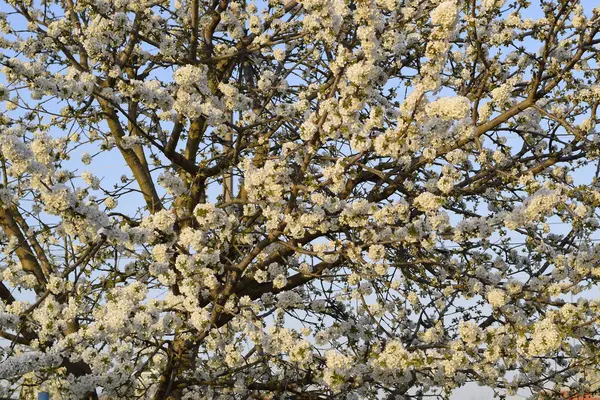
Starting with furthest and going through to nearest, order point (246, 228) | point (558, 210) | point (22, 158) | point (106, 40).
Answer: point (106, 40)
point (246, 228)
point (558, 210)
point (22, 158)

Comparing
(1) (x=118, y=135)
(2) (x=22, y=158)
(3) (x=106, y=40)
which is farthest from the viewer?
(1) (x=118, y=135)

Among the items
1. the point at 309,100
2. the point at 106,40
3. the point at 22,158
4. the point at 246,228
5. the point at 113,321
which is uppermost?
the point at 106,40

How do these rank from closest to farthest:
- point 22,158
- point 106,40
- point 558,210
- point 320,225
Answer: point 22,158 → point 558,210 → point 320,225 → point 106,40

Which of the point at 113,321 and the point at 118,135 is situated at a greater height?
the point at 118,135

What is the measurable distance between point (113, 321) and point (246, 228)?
1.60m

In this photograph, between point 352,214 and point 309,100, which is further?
point 309,100

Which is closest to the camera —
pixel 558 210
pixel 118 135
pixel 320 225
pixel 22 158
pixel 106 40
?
pixel 22 158

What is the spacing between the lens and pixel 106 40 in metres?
7.56

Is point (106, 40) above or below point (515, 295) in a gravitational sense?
above

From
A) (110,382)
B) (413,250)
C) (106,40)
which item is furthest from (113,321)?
(106,40)

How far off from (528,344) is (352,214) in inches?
66.0

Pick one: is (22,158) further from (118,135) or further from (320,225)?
(118,135)

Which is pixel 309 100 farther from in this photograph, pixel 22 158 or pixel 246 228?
pixel 22 158

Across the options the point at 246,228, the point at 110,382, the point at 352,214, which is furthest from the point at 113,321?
the point at 352,214
